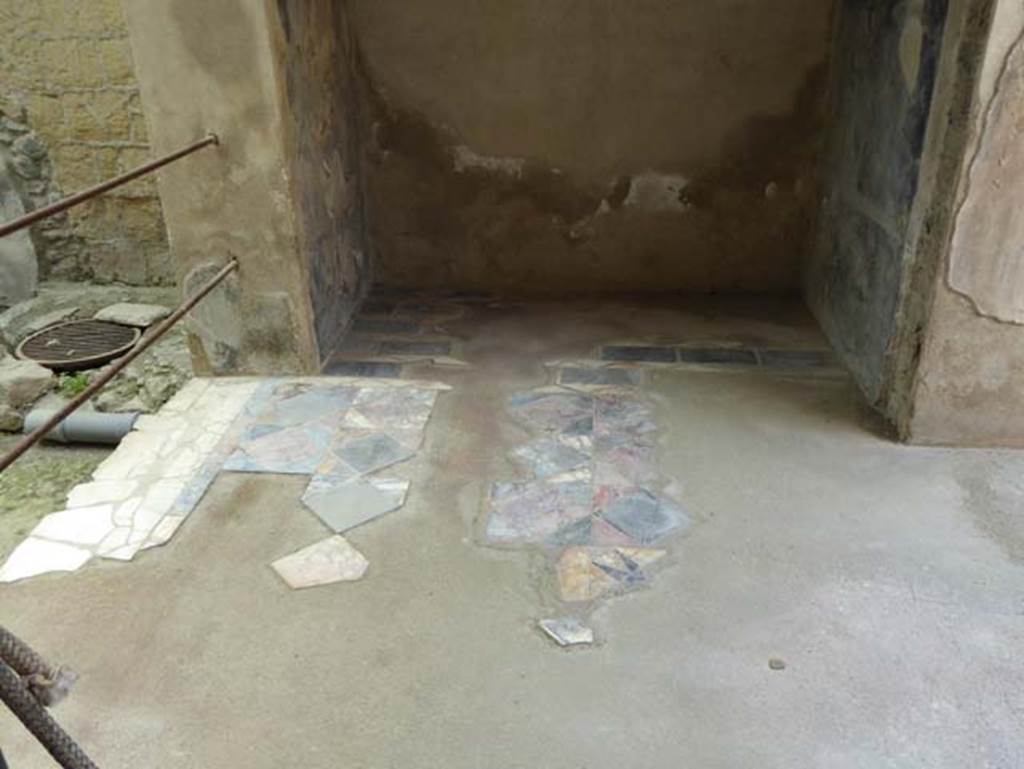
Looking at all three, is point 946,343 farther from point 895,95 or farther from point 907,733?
point 907,733

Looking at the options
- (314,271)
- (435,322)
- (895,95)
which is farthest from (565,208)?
(895,95)

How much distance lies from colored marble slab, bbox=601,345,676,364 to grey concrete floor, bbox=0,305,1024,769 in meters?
0.61

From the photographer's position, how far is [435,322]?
344cm

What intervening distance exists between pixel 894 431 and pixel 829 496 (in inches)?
17.4

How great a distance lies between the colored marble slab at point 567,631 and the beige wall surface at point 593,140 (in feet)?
7.05

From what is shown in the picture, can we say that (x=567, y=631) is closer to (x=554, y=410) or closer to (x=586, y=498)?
(x=586, y=498)

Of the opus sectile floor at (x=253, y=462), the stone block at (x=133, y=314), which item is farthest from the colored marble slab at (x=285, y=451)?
the stone block at (x=133, y=314)

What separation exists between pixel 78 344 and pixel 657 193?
2908 mm

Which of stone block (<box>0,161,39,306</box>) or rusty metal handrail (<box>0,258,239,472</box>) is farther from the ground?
rusty metal handrail (<box>0,258,239,472</box>)

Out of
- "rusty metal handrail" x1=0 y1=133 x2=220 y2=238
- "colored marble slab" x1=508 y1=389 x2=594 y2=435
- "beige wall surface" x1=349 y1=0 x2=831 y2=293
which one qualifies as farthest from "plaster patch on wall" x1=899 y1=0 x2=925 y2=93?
"rusty metal handrail" x1=0 y1=133 x2=220 y2=238

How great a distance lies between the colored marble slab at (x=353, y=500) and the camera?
7.24 feet

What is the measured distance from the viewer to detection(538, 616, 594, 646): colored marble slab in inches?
70.6

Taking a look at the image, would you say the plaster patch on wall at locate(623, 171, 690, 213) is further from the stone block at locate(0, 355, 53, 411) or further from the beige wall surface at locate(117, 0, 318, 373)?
the stone block at locate(0, 355, 53, 411)

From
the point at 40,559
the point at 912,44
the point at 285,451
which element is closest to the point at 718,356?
the point at 912,44
